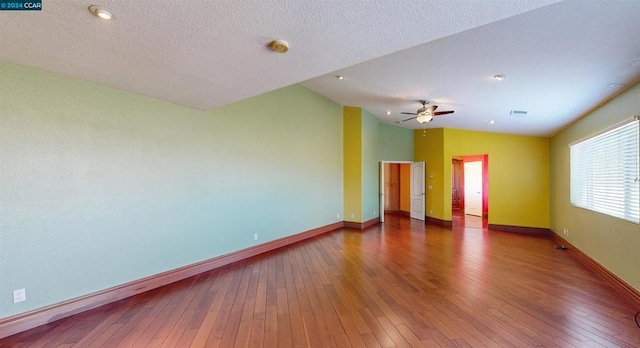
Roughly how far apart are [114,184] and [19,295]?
4.14ft

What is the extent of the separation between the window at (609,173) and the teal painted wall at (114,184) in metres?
5.24

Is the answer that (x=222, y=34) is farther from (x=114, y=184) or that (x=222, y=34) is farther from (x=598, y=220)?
(x=598, y=220)

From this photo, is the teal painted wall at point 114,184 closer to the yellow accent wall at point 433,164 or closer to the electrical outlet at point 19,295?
the electrical outlet at point 19,295

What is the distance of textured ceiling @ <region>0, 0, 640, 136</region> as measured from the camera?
1.76m

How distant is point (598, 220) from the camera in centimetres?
424

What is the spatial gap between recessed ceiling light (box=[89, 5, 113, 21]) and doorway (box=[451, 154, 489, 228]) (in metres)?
9.64

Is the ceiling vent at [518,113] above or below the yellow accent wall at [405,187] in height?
above

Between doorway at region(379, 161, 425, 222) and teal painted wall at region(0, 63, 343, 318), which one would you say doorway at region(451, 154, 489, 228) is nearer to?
doorway at region(379, 161, 425, 222)

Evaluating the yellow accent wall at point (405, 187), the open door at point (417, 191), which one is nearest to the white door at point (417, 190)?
the open door at point (417, 191)

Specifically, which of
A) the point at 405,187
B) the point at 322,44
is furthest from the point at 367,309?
the point at 405,187

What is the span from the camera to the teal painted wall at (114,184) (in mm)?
2551

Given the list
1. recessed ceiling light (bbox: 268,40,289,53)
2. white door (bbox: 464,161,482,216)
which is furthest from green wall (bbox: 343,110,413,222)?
recessed ceiling light (bbox: 268,40,289,53)

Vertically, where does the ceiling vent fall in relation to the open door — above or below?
above

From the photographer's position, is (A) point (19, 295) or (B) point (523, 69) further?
(B) point (523, 69)
